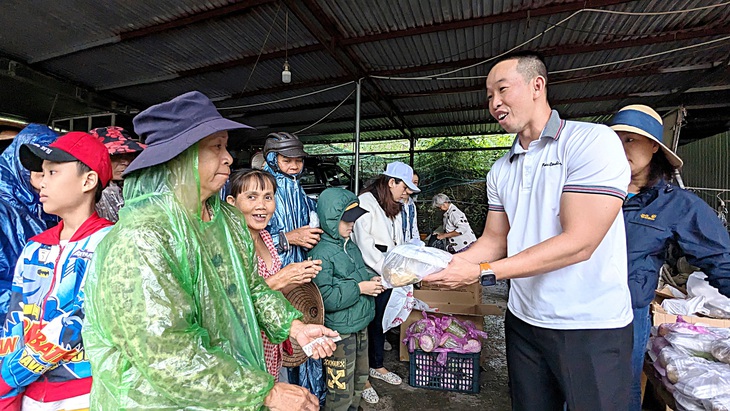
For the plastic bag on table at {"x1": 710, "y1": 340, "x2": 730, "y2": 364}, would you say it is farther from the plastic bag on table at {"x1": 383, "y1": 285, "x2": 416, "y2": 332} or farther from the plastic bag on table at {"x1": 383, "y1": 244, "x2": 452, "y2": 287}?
the plastic bag on table at {"x1": 383, "y1": 285, "x2": 416, "y2": 332}

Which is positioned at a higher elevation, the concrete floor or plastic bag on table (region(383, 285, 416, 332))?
plastic bag on table (region(383, 285, 416, 332))

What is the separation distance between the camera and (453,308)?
138 inches

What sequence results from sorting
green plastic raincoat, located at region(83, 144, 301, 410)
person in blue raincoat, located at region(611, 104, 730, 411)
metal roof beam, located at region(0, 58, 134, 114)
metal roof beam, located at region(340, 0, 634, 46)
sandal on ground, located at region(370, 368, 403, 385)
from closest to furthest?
1. green plastic raincoat, located at region(83, 144, 301, 410)
2. person in blue raincoat, located at region(611, 104, 730, 411)
3. sandal on ground, located at region(370, 368, 403, 385)
4. metal roof beam, located at region(340, 0, 634, 46)
5. metal roof beam, located at region(0, 58, 134, 114)

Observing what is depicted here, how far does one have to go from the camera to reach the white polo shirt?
1226mm

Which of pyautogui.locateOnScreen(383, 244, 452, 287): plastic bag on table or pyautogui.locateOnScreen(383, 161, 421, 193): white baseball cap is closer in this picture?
pyautogui.locateOnScreen(383, 244, 452, 287): plastic bag on table

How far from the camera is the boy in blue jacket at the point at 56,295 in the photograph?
3.85 ft

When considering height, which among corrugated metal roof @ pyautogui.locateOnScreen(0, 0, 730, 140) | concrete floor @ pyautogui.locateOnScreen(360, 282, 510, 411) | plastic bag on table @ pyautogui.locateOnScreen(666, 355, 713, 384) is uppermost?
corrugated metal roof @ pyautogui.locateOnScreen(0, 0, 730, 140)

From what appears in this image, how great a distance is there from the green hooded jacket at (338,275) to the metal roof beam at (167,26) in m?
2.67

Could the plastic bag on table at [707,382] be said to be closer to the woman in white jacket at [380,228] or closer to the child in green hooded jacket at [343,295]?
the child in green hooded jacket at [343,295]

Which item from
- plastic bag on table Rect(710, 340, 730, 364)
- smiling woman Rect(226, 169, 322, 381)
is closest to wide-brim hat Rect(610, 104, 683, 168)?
plastic bag on table Rect(710, 340, 730, 364)

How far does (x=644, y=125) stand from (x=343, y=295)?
1827 millimetres

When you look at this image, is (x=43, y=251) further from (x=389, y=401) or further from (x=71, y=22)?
(x=71, y=22)

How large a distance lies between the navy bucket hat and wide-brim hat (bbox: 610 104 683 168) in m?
1.79

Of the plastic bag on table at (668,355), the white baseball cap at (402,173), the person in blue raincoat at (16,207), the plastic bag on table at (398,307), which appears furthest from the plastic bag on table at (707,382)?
the person in blue raincoat at (16,207)
